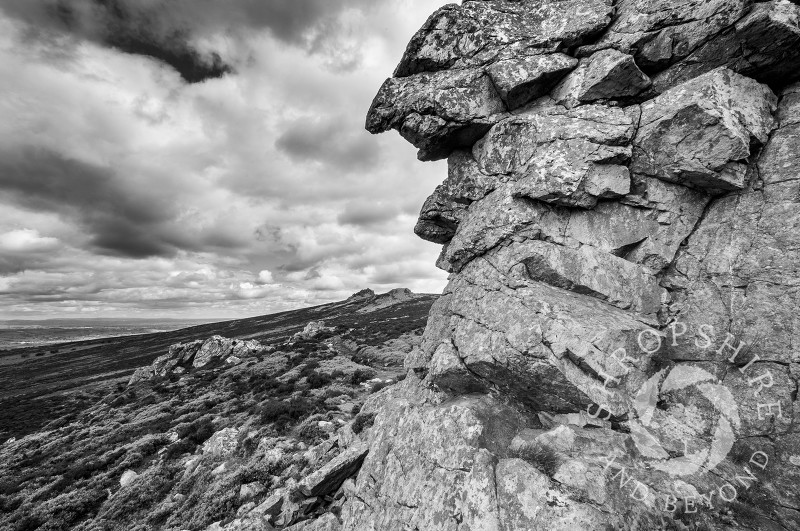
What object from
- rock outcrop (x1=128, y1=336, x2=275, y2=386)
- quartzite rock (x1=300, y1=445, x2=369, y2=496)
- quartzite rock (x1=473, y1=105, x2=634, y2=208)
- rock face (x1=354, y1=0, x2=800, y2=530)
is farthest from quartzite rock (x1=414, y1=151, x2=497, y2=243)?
rock outcrop (x1=128, y1=336, x2=275, y2=386)

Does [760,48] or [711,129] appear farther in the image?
[711,129]

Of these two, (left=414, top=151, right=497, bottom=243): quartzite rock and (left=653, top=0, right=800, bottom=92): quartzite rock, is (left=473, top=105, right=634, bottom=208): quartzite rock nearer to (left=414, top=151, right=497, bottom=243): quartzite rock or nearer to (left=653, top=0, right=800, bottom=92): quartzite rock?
(left=414, top=151, right=497, bottom=243): quartzite rock

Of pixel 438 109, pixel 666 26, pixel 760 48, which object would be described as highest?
pixel 666 26

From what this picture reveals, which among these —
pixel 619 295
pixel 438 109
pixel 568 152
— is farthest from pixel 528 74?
pixel 619 295

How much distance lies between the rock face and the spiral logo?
42 millimetres

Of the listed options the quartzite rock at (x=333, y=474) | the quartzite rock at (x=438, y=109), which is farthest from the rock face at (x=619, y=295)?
the quartzite rock at (x=333, y=474)

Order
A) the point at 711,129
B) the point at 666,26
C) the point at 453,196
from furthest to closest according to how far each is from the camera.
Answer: the point at 453,196
the point at 666,26
the point at 711,129

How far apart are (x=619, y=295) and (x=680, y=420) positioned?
3.59 metres

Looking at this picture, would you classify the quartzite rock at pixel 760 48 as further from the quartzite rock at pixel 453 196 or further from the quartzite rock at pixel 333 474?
the quartzite rock at pixel 333 474

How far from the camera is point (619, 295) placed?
32.3ft

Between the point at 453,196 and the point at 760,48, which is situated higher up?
the point at 760,48

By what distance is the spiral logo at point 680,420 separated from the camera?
7.82 m

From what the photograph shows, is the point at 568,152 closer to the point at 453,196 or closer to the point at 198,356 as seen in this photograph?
the point at 453,196

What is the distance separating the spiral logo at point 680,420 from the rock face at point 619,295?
0.14 ft
